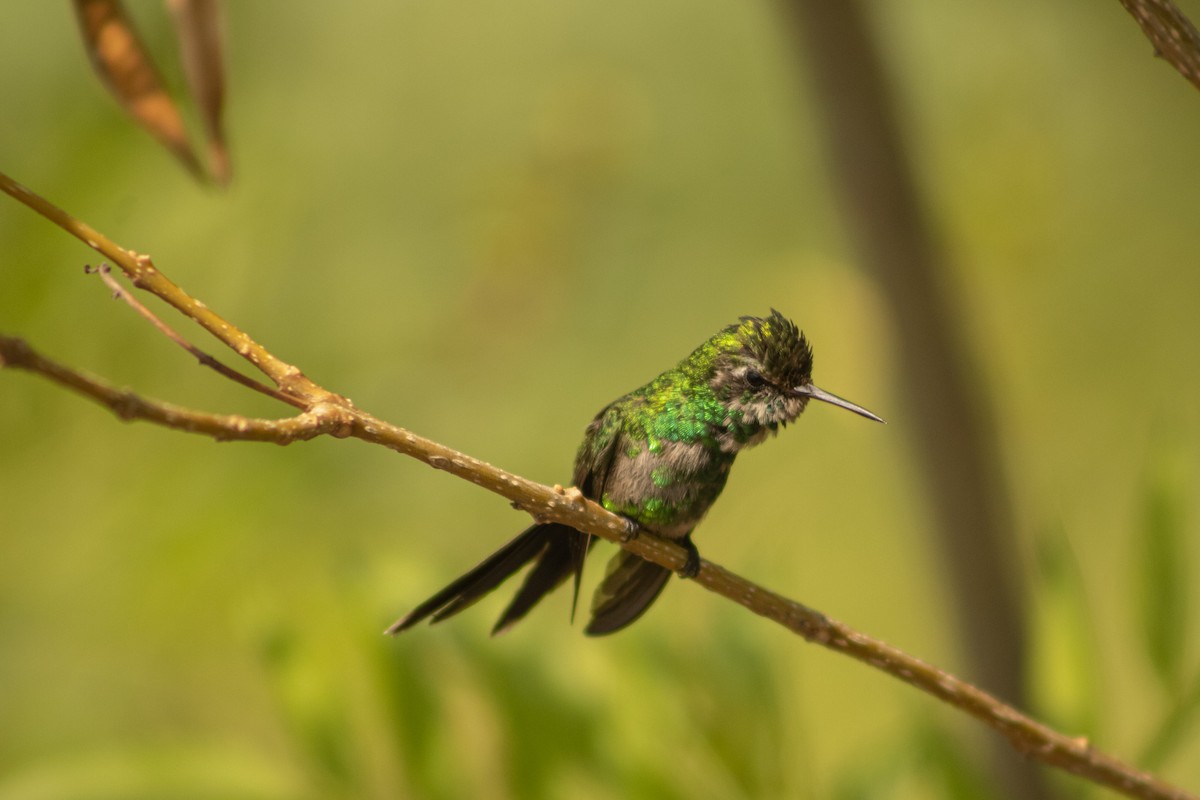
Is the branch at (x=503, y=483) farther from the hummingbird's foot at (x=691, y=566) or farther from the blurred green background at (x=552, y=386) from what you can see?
the blurred green background at (x=552, y=386)

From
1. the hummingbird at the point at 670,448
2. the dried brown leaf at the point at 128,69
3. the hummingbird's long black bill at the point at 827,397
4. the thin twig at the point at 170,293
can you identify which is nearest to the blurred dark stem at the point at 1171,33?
the hummingbird's long black bill at the point at 827,397

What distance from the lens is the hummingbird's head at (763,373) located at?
158 cm

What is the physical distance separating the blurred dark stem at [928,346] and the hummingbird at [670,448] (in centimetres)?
58

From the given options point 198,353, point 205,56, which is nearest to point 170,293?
point 198,353

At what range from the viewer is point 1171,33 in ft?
3.18

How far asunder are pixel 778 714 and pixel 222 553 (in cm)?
97

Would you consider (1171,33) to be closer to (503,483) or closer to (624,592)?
(503,483)

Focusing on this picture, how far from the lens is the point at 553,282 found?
300 cm

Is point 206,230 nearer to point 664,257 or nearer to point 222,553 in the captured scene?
point 222,553

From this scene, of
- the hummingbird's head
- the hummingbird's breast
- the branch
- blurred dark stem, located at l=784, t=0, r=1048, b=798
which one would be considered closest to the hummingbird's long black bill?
the hummingbird's head

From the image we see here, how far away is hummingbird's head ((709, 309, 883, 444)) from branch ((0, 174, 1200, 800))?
27 cm

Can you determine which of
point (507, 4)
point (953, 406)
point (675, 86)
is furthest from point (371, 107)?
point (953, 406)

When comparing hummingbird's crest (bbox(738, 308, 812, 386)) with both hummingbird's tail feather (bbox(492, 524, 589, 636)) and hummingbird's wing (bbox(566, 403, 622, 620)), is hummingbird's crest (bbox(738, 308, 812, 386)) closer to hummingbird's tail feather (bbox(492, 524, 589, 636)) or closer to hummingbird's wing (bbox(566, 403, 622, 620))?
hummingbird's wing (bbox(566, 403, 622, 620))

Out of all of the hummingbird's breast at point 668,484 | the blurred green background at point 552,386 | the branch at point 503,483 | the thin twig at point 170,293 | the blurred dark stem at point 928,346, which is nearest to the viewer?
the branch at point 503,483
